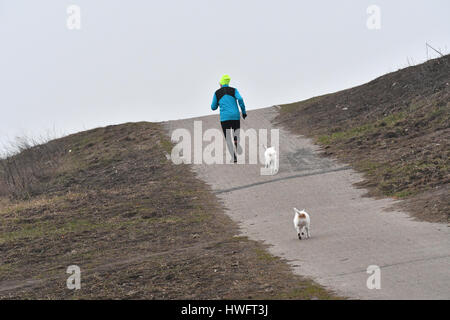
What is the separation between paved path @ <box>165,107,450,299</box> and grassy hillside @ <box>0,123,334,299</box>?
385mm

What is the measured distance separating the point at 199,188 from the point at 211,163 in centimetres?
307

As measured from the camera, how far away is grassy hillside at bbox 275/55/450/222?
14.8 meters

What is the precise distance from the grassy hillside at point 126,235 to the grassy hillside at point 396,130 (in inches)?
144

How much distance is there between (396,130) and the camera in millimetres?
20859

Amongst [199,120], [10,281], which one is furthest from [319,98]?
[10,281]

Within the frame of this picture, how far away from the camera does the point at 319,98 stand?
30.7 metres

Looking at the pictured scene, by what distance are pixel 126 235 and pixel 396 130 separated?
9524mm

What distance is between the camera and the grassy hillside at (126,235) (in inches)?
384
